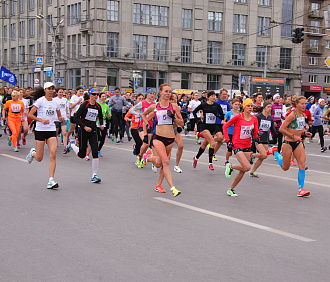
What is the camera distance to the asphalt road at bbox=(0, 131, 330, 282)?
4555 millimetres

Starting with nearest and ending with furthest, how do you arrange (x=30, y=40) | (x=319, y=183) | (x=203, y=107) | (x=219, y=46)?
(x=319, y=183) < (x=203, y=107) < (x=219, y=46) < (x=30, y=40)

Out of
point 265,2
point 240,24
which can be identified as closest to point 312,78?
point 265,2

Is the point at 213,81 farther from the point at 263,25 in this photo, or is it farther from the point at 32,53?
the point at 32,53

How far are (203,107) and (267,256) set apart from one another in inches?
281

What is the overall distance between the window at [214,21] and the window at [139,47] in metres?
7.64

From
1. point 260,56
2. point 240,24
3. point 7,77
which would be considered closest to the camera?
point 7,77

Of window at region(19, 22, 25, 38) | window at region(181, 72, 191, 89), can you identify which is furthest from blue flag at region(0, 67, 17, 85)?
window at region(19, 22, 25, 38)

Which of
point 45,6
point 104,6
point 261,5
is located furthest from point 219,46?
point 45,6

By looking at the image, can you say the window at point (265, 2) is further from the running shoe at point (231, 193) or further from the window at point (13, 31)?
the running shoe at point (231, 193)

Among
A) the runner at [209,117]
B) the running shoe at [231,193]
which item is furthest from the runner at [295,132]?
the runner at [209,117]

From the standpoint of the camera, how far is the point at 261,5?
52.7 metres

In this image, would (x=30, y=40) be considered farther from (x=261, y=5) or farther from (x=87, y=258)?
(x=87, y=258)

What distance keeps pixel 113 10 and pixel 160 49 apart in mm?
6187

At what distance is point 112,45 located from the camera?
46.4 meters
